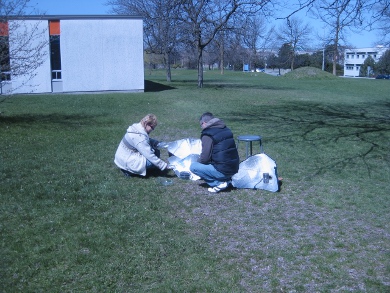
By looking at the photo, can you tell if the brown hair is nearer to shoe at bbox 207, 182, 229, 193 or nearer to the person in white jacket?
the person in white jacket

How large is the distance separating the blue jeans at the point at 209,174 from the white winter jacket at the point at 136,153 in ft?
2.12

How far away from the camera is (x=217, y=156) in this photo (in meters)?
6.99

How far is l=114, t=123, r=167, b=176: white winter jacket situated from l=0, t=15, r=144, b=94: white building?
63.7 feet

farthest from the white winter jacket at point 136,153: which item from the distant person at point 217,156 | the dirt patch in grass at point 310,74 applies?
the dirt patch in grass at point 310,74

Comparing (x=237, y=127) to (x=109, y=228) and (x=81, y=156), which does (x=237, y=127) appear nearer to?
(x=81, y=156)

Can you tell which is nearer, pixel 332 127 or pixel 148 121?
pixel 148 121

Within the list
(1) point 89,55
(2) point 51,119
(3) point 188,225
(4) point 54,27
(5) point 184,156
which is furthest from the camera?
(1) point 89,55

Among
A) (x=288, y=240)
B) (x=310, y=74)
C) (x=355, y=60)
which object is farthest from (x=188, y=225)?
(x=355, y=60)

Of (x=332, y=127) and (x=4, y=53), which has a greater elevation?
(x=4, y=53)

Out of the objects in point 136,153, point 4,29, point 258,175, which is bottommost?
point 258,175

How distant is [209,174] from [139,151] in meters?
1.26

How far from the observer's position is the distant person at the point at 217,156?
6.96m

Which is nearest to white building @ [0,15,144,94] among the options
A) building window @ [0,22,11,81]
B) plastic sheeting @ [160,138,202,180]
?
building window @ [0,22,11,81]

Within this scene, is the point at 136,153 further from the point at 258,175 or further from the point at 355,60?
the point at 355,60
